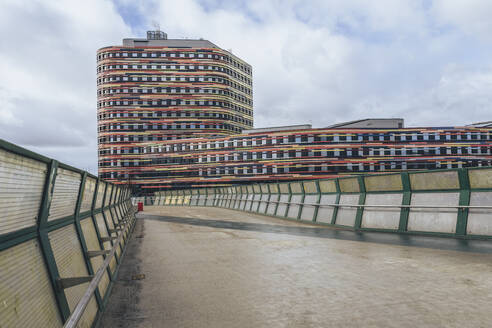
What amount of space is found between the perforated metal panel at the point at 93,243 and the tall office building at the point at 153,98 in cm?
9218

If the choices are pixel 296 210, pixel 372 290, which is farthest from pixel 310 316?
pixel 296 210

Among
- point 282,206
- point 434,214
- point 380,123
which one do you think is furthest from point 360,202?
point 380,123

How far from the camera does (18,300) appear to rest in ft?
9.26

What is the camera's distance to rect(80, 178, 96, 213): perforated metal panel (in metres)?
6.48

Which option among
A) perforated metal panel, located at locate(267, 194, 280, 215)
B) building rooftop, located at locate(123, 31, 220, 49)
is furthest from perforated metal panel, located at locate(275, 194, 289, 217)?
building rooftop, located at locate(123, 31, 220, 49)

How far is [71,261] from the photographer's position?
15.1 ft

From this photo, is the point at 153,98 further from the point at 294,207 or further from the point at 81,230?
the point at 81,230

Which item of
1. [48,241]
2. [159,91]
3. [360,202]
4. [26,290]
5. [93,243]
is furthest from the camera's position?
[159,91]

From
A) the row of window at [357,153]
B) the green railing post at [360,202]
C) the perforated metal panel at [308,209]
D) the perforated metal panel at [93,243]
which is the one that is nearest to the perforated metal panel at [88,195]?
the perforated metal panel at [93,243]

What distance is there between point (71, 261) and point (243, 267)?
388 cm

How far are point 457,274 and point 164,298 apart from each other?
4846 mm

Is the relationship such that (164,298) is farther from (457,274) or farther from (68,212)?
(457,274)

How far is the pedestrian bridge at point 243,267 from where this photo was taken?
330cm

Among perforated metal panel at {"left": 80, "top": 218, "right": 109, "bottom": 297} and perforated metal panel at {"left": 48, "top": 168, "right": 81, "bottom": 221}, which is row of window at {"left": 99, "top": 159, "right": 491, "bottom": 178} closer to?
perforated metal panel at {"left": 80, "top": 218, "right": 109, "bottom": 297}
